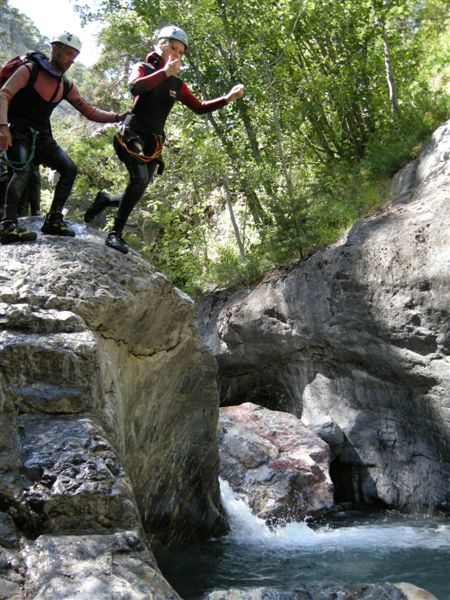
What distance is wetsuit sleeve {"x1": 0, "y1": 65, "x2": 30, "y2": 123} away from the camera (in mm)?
4965

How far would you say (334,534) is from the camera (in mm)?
7391

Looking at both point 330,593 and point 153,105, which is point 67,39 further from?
point 330,593

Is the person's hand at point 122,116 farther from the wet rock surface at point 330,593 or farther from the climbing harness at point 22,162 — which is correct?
the wet rock surface at point 330,593

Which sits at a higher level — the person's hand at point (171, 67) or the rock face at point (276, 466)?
the person's hand at point (171, 67)

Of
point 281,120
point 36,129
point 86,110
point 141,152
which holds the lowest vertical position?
point 141,152

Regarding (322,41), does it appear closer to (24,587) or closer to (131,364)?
(131,364)

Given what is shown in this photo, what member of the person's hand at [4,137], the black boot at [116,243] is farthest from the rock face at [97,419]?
the person's hand at [4,137]

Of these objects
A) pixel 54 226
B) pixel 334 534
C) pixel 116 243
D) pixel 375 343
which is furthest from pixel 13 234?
pixel 375 343

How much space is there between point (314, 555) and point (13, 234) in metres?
4.33

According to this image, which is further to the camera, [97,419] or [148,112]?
[148,112]

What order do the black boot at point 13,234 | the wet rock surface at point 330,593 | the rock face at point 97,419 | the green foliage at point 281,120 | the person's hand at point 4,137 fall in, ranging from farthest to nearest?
the green foliage at point 281,120
the black boot at point 13,234
the person's hand at point 4,137
the wet rock surface at point 330,593
the rock face at point 97,419

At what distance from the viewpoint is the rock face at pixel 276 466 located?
26.1ft

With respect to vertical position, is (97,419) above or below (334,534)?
above

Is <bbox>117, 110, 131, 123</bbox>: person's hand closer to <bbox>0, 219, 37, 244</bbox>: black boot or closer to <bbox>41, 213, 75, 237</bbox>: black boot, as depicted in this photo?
<bbox>41, 213, 75, 237</bbox>: black boot
